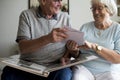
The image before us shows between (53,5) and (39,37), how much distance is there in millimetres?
245

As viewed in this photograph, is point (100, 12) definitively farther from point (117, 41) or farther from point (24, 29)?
point (24, 29)

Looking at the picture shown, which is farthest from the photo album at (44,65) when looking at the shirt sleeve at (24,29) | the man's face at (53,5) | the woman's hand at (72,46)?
the man's face at (53,5)

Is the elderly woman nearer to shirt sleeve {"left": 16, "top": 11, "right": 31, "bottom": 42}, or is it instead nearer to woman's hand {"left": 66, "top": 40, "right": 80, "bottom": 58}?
woman's hand {"left": 66, "top": 40, "right": 80, "bottom": 58}

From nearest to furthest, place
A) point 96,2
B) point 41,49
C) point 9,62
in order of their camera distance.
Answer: point 9,62
point 41,49
point 96,2

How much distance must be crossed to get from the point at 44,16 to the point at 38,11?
55 mm

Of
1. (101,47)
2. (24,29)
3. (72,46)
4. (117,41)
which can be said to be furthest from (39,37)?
(117,41)

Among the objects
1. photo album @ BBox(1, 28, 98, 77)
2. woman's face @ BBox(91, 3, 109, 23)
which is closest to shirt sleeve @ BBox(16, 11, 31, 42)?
photo album @ BBox(1, 28, 98, 77)

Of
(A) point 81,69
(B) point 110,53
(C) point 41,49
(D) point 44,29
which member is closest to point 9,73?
(C) point 41,49

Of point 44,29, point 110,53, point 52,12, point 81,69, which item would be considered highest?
point 52,12

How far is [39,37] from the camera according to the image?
1.44 m

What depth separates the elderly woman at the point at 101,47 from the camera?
4.92ft

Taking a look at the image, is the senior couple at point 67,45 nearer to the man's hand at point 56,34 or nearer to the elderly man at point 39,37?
the elderly man at point 39,37

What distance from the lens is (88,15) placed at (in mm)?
2861

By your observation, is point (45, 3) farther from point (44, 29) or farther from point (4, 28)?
point (4, 28)
